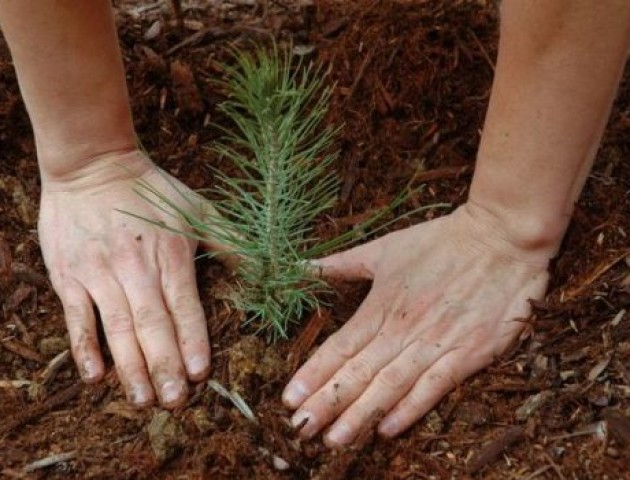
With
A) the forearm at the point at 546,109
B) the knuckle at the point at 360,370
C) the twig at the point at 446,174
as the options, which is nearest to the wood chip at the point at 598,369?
the forearm at the point at 546,109

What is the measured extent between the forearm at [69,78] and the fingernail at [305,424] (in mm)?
712

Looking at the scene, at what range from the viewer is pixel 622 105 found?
2.04 metres

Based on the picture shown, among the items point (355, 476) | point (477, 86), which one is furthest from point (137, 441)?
point (477, 86)

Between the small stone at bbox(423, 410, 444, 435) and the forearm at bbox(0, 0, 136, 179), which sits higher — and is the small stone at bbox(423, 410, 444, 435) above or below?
below

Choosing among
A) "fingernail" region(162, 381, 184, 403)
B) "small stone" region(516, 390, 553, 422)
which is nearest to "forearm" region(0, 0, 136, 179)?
"fingernail" region(162, 381, 184, 403)

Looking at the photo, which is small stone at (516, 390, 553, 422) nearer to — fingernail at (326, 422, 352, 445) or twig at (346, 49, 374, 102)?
fingernail at (326, 422, 352, 445)

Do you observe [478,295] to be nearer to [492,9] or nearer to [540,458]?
[540,458]

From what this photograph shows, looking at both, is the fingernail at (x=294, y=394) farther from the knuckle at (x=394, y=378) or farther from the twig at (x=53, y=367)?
the twig at (x=53, y=367)

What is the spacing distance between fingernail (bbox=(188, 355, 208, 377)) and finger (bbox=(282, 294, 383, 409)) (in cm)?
16

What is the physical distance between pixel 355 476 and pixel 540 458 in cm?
30

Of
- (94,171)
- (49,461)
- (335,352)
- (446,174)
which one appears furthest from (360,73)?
(49,461)

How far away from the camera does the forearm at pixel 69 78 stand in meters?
1.67

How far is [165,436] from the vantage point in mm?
1480

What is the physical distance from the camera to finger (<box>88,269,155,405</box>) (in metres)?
1.58
